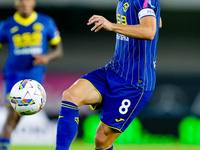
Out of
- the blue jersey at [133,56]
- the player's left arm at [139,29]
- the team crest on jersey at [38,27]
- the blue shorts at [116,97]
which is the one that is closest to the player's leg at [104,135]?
the blue shorts at [116,97]

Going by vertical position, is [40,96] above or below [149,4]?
below

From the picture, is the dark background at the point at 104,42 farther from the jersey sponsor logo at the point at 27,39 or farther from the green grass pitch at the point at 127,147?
the jersey sponsor logo at the point at 27,39

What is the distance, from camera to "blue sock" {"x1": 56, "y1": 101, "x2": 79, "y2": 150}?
438 centimetres

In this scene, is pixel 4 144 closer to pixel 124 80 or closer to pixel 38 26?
pixel 38 26

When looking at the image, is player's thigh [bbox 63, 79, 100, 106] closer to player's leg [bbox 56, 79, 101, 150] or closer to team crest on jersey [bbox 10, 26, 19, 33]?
player's leg [bbox 56, 79, 101, 150]

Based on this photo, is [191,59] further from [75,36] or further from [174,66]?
[75,36]

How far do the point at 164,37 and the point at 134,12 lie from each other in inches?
340

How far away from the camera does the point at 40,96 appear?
488 centimetres

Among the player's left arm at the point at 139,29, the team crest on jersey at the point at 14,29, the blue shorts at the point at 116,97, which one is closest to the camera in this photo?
the player's left arm at the point at 139,29

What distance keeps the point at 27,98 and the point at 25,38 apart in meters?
2.55

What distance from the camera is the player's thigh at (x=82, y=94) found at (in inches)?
175

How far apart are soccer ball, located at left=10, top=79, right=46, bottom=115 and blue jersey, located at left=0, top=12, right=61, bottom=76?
221cm

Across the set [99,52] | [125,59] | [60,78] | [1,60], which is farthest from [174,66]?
[125,59]

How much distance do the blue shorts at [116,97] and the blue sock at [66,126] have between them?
46cm
